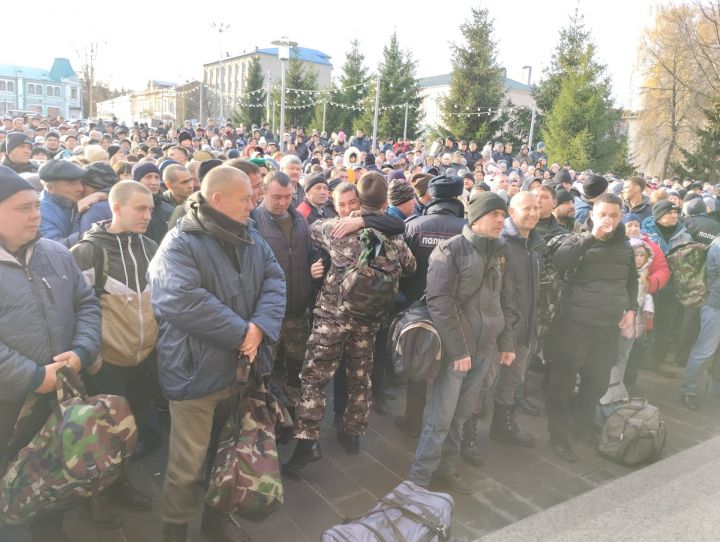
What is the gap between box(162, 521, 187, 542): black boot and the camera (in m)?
2.74

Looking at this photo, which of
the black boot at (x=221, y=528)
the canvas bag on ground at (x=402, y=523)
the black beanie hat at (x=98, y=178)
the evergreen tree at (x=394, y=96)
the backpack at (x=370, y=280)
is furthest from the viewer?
the evergreen tree at (x=394, y=96)

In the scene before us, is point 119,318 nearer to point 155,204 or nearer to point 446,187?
point 155,204

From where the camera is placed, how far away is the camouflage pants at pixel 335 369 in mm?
3705

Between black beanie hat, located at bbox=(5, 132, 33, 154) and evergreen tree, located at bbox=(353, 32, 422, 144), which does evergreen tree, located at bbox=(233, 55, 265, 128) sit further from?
black beanie hat, located at bbox=(5, 132, 33, 154)

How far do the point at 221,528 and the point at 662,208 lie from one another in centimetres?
574

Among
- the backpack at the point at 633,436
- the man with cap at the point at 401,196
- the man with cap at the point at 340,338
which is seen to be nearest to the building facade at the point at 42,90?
the man with cap at the point at 401,196

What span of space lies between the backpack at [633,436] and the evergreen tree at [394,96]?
29.9m

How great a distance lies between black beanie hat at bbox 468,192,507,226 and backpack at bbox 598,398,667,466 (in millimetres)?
2046

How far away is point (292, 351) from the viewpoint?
4199 millimetres

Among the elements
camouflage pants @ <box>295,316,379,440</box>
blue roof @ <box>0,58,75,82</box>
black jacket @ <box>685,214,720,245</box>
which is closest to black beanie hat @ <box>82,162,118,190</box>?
camouflage pants @ <box>295,316,379,440</box>

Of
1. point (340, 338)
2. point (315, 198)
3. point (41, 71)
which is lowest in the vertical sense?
point (340, 338)

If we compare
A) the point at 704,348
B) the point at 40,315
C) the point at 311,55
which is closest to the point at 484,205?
the point at 40,315

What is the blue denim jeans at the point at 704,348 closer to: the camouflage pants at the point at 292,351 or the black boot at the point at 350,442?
the black boot at the point at 350,442

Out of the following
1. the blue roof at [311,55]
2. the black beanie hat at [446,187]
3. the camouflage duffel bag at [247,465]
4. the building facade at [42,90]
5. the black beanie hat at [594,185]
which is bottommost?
the camouflage duffel bag at [247,465]
